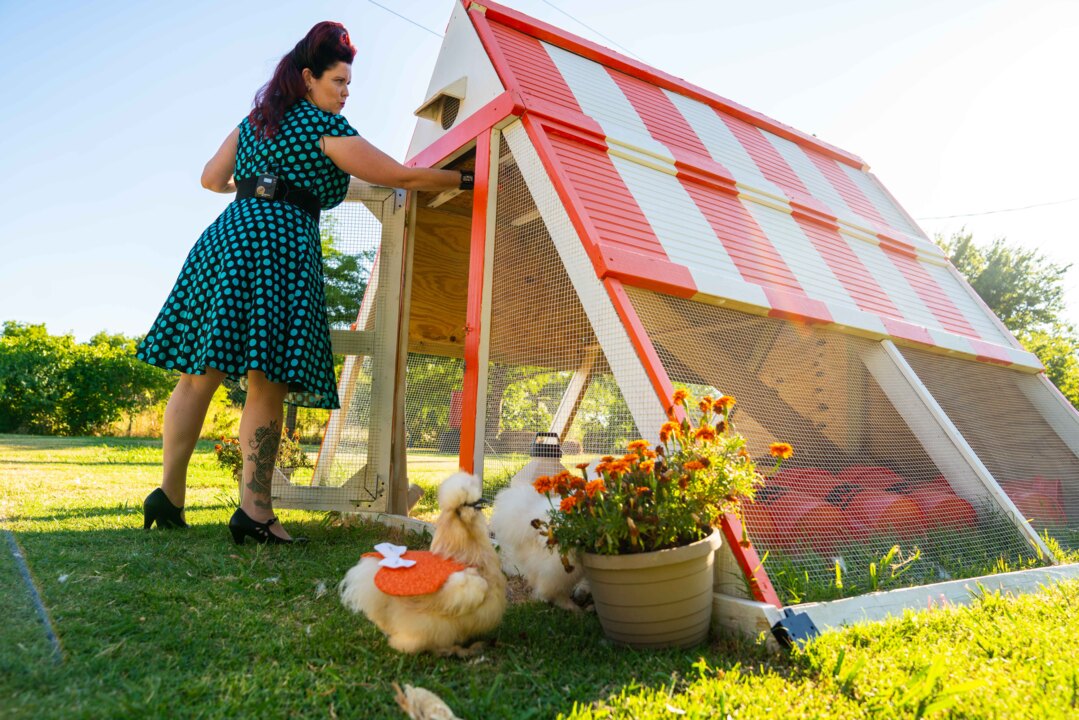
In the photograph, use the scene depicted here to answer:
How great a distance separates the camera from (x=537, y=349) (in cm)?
265

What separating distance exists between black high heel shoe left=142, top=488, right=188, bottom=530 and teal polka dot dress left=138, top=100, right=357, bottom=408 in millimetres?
526

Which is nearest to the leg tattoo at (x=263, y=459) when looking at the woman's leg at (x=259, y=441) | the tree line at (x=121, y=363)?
the woman's leg at (x=259, y=441)

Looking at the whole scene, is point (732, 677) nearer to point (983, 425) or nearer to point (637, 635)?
point (637, 635)

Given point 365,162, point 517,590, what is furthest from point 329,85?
point 517,590

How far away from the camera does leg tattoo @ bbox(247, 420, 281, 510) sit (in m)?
2.42

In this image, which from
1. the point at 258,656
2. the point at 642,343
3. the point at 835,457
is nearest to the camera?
the point at 258,656

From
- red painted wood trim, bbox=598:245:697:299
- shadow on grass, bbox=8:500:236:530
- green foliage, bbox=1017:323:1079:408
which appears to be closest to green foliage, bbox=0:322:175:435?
shadow on grass, bbox=8:500:236:530

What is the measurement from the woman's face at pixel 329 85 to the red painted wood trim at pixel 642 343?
144 centimetres

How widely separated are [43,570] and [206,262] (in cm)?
115

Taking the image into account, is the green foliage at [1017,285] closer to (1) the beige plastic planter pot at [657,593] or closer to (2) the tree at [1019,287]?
(2) the tree at [1019,287]

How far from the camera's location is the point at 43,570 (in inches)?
75.0

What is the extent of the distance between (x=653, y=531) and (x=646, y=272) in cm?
98

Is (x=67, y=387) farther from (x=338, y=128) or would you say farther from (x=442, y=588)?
(x=442, y=588)

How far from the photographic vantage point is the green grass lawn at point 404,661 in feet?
4.11
